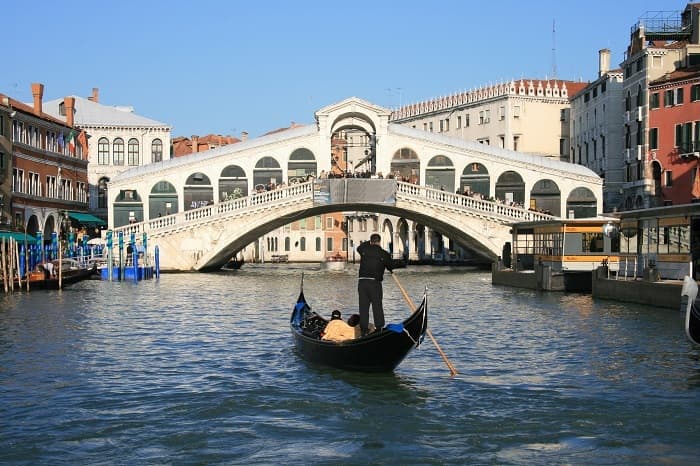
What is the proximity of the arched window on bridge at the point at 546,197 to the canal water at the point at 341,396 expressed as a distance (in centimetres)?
2162

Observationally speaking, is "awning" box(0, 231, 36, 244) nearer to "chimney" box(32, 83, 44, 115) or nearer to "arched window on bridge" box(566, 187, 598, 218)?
"chimney" box(32, 83, 44, 115)

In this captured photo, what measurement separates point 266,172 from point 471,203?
792 cm

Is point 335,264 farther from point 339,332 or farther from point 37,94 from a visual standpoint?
point 339,332

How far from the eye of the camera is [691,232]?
2075 cm

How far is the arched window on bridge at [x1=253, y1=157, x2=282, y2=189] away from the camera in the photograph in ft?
132

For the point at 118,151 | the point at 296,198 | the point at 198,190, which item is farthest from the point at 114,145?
the point at 296,198

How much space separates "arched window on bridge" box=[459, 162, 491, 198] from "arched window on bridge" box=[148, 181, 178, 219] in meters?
10.7

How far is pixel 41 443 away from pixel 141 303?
47.6 ft

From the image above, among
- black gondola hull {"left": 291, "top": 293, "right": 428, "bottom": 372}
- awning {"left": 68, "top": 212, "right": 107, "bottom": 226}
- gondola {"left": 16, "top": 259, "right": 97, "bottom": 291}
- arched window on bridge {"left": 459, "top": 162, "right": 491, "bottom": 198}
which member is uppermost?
arched window on bridge {"left": 459, "top": 162, "right": 491, "bottom": 198}

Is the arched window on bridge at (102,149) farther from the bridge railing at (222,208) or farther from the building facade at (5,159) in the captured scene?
the building facade at (5,159)

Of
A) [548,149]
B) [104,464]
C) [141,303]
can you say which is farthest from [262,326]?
[548,149]

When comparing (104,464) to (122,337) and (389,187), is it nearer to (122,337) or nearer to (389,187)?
(122,337)

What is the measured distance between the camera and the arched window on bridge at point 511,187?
40.4 meters

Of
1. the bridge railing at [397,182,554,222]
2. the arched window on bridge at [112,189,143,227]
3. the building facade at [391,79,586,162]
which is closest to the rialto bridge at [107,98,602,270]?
the arched window on bridge at [112,189,143,227]
